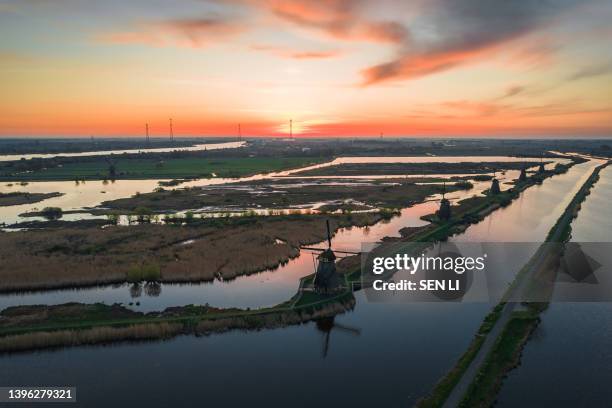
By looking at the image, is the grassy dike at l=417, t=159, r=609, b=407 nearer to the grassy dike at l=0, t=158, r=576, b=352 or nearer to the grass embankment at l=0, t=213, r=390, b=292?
the grassy dike at l=0, t=158, r=576, b=352

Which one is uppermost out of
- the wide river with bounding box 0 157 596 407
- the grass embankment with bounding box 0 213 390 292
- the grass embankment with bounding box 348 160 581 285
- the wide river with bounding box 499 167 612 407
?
the grass embankment with bounding box 348 160 581 285

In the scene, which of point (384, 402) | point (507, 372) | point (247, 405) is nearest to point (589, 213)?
point (507, 372)

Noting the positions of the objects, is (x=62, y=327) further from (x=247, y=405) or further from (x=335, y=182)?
(x=335, y=182)

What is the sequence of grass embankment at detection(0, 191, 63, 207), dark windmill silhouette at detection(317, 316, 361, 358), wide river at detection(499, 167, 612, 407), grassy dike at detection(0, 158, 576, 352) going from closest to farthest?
wide river at detection(499, 167, 612, 407)
grassy dike at detection(0, 158, 576, 352)
dark windmill silhouette at detection(317, 316, 361, 358)
grass embankment at detection(0, 191, 63, 207)

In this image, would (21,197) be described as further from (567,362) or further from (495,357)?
(567,362)

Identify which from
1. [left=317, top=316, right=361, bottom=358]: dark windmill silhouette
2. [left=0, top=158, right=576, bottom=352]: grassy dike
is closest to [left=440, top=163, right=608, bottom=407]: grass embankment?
[left=0, top=158, right=576, bottom=352]: grassy dike

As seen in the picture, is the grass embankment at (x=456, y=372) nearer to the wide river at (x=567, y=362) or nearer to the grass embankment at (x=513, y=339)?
the grass embankment at (x=513, y=339)
